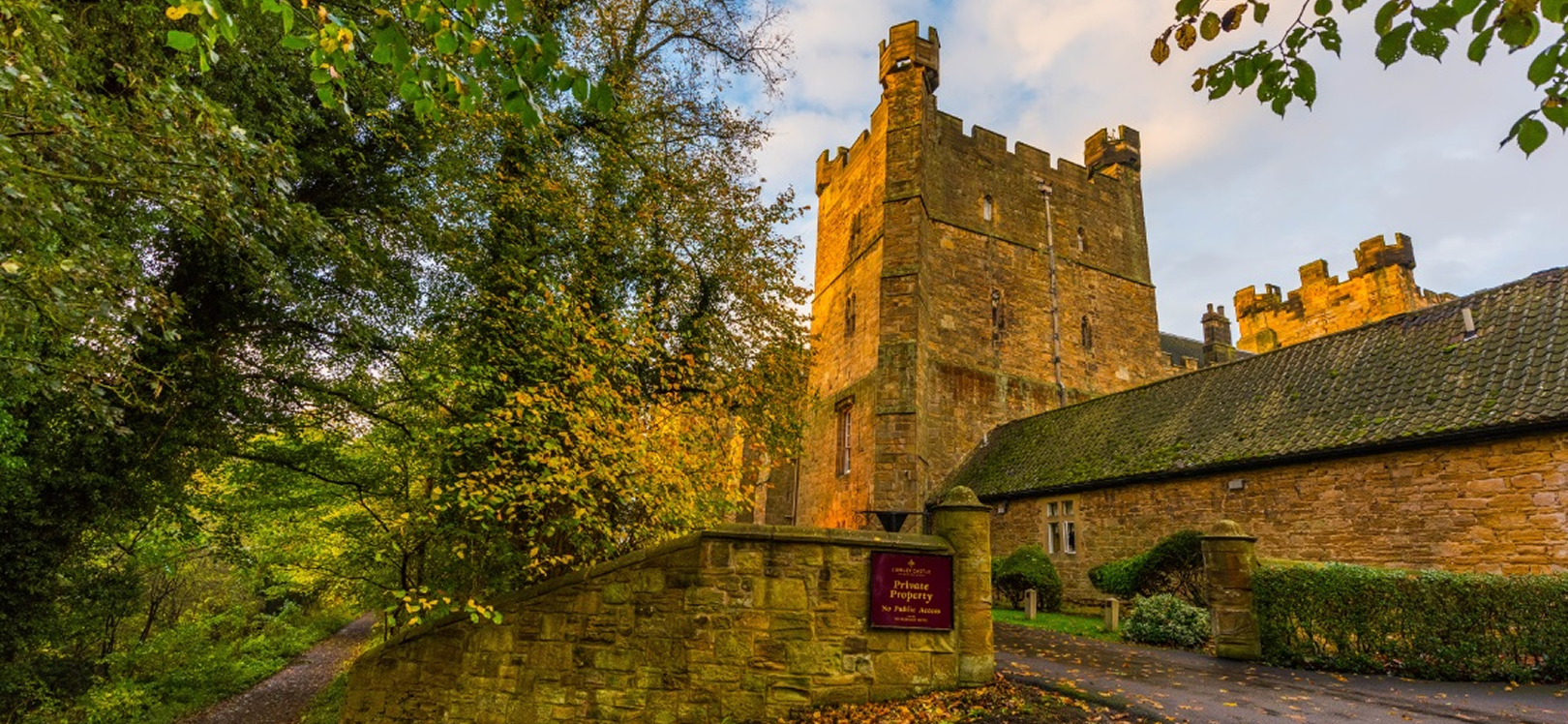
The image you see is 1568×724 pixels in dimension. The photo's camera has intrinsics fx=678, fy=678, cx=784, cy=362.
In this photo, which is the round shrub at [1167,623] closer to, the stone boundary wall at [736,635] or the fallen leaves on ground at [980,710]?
the fallen leaves on ground at [980,710]

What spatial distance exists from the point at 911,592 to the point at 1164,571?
813 centimetres

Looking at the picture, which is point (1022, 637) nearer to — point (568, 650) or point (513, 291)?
point (568, 650)

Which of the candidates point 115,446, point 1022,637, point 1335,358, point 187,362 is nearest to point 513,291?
point 187,362

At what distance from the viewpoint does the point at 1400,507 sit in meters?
10.5

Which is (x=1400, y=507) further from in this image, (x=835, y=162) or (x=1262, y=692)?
(x=835, y=162)

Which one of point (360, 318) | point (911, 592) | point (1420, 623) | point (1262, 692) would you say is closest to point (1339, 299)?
point (1420, 623)

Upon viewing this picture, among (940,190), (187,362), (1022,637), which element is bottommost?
(1022,637)

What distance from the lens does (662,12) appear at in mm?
14000

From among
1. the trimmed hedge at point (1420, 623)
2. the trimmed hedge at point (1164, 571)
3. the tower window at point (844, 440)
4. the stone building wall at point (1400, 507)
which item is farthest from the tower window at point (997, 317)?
the trimmed hedge at point (1420, 623)

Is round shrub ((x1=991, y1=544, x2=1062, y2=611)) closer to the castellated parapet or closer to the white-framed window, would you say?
the white-framed window

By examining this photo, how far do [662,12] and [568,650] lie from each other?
12276 mm

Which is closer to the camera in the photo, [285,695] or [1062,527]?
[1062,527]

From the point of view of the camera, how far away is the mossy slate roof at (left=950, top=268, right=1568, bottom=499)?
33.3 ft

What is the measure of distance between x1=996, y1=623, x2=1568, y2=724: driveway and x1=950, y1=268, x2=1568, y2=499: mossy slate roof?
14.6 ft
